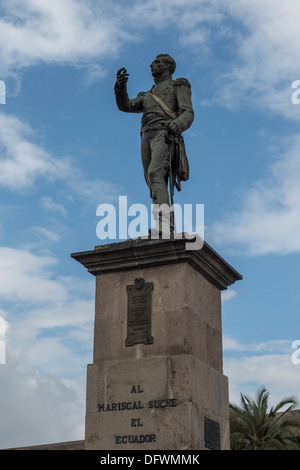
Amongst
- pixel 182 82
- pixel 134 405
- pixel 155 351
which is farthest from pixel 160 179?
pixel 134 405

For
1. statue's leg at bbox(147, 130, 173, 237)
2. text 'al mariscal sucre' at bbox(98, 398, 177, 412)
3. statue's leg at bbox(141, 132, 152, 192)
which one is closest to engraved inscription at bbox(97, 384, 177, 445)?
text 'al mariscal sucre' at bbox(98, 398, 177, 412)

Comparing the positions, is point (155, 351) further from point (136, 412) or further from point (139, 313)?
point (136, 412)

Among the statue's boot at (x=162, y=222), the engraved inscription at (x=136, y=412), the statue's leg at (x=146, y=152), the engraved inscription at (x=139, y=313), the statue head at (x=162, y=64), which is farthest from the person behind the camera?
the statue head at (x=162, y=64)

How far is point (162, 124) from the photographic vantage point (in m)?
11.1

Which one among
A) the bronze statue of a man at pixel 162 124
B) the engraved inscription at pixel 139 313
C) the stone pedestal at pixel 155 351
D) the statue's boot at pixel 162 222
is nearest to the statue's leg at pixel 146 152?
the bronze statue of a man at pixel 162 124

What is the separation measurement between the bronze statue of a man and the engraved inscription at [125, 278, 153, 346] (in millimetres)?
978

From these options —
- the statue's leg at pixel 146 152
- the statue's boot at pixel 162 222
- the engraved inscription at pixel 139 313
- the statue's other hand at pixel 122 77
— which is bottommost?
the engraved inscription at pixel 139 313

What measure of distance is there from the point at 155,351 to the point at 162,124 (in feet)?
11.8

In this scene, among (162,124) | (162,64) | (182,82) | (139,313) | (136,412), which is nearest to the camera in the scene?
(136,412)

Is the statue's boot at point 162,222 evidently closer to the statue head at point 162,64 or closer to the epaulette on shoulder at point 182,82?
the epaulette on shoulder at point 182,82

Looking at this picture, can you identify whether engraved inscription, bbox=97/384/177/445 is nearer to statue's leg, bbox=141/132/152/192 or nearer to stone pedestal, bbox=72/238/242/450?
stone pedestal, bbox=72/238/242/450

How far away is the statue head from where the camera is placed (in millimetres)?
11758

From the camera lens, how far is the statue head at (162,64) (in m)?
11.8
